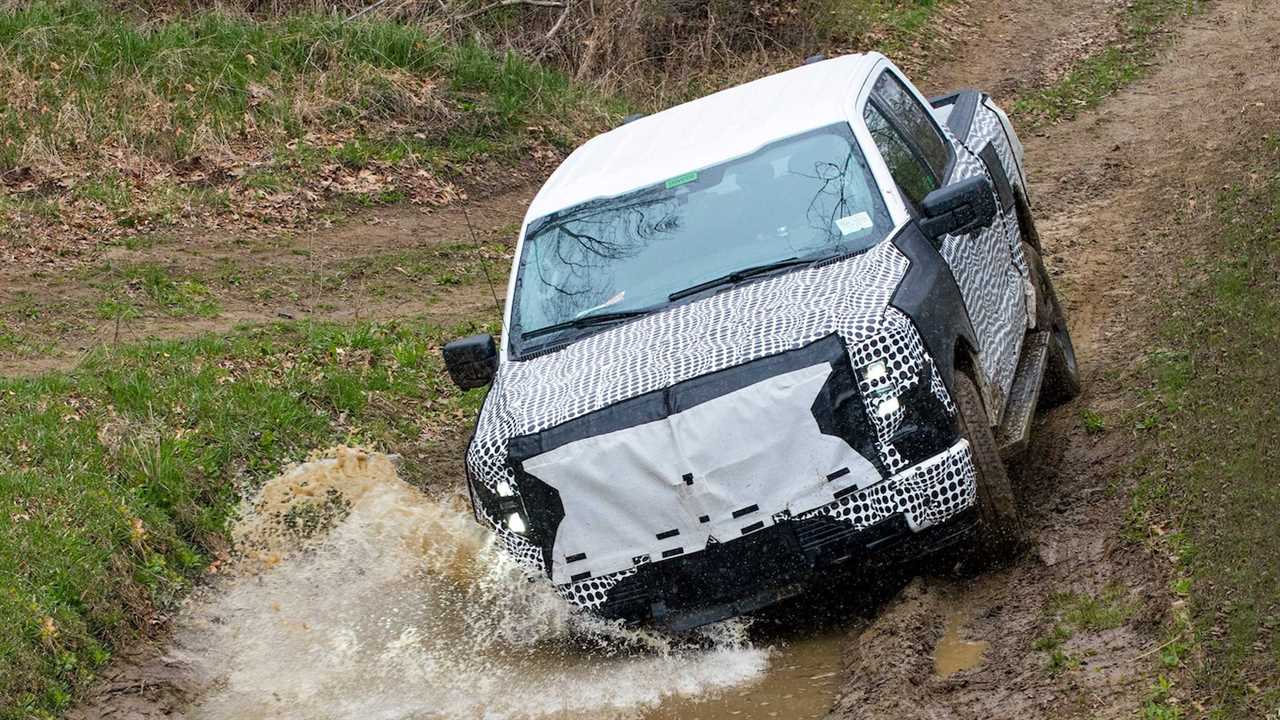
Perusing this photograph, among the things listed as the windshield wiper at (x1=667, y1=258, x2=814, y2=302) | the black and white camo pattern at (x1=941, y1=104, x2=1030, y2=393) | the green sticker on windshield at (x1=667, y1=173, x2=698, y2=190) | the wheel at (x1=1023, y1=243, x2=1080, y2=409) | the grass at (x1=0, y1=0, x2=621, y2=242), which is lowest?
the grass at (x1=0, y1=0, x2=621, y2=242)

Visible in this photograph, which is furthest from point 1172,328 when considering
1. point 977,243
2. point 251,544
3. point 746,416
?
point 251,544

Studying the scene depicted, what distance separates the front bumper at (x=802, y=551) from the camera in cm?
526

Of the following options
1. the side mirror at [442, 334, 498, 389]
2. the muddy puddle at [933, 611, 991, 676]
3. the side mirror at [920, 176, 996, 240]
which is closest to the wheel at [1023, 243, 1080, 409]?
the side mirror at [920, 176, 996, 240]

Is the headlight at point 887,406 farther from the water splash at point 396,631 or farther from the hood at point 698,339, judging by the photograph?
the water splash at point 396,631

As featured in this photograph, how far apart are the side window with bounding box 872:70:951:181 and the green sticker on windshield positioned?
3.77 feet

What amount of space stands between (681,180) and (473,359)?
1.22 m

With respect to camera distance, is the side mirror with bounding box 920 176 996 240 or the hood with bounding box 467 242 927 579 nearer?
the hood with bounding box 467 242 927 579

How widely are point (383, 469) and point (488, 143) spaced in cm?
764

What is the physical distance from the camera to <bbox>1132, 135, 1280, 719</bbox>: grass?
14.4 feet

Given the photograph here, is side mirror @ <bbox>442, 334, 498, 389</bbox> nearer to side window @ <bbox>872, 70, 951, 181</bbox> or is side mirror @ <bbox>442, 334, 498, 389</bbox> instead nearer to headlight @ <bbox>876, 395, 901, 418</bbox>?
headlight @ <bbox>876, 395, 901, 418</bbox>

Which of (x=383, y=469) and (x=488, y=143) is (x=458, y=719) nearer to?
(x=383, y=469)

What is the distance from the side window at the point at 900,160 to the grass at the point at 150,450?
3545 millimetres

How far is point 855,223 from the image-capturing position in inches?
244

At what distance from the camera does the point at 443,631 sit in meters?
6.66
